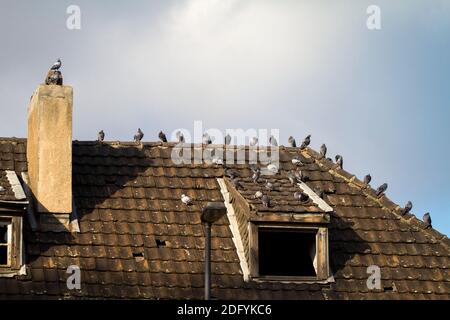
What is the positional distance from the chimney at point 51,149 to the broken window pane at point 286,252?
13.6 feet

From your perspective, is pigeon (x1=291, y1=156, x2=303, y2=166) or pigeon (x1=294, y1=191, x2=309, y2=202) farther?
pigeon (x1=291, y1=156, x2=303, y2=166)

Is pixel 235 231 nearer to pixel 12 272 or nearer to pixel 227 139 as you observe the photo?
pixel 227 139

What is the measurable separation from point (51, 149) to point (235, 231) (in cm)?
418

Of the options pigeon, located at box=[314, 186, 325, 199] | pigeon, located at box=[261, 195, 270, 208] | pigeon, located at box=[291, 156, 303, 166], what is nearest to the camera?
pigeon, located at box=[261, 195, 270, 208]

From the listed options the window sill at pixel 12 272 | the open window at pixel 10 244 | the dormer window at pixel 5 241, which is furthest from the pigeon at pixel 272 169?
the window sill at pixel 12 272

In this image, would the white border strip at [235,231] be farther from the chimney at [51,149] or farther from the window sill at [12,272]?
the window sill at [12,272]

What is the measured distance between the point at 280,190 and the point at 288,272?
177 centimetres

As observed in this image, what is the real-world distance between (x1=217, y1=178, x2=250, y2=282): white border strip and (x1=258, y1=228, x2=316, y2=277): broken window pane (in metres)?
0.43

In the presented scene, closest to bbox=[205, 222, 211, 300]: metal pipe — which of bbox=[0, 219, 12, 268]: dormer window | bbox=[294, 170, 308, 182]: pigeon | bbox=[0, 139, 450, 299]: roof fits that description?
bbox=[0, 139, 450, 299]: roof

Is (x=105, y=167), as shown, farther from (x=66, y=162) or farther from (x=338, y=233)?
(x=338, y=233)

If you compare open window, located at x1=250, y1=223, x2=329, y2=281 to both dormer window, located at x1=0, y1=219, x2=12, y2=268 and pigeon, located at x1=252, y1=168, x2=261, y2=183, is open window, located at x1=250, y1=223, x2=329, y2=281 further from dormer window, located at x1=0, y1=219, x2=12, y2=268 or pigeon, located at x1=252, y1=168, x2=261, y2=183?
dormer window, located at x1=0, y1=219, x2=12, y2=268

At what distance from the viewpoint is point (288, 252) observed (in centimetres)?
3575

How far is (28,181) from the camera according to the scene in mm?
35500

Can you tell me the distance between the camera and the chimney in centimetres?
3466
